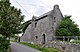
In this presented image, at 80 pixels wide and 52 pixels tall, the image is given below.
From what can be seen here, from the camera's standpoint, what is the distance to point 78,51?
2580 centimetres

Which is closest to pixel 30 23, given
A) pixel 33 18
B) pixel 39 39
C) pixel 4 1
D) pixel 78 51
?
pixel 33 18

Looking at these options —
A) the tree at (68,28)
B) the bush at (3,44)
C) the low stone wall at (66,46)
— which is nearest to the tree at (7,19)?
the bush at (3,44)

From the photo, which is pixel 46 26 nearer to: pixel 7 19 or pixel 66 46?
pixel 66 46

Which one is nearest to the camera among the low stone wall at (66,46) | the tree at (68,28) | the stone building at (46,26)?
the low stone wall at (66,46)

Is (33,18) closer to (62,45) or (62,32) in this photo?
(62,32)

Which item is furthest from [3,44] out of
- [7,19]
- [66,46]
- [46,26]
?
[46,26]

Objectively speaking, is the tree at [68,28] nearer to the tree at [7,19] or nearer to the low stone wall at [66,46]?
the low stone wall at [66,46]

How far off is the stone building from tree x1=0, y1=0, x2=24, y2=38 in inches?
648

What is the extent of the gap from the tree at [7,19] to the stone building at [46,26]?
1646 centimetres

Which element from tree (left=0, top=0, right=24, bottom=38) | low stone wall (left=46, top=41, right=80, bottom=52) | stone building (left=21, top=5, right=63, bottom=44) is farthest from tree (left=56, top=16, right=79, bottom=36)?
tree (left=0, top=0, right=24, bottom=38)

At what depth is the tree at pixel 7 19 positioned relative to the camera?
1819 centimetres

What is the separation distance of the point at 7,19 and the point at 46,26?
1909 centimetres

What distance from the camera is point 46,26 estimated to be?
37.0 m

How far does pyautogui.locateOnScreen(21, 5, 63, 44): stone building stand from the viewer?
36281 mm
